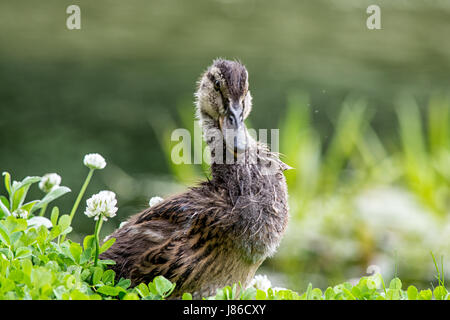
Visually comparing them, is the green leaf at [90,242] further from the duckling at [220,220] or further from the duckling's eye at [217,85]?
the duckling's eye at [217,85]

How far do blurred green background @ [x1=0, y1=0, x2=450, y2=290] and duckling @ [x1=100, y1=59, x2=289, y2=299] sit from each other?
0.47m

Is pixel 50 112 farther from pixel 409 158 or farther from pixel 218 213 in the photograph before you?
pixel 218 213

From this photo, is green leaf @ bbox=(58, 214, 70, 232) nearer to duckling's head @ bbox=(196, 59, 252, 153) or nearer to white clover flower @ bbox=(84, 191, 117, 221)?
white clover flower @ bbox=(84, 191, 117, 221)

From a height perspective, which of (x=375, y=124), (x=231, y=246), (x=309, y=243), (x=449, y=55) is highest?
(x=449, y=55)

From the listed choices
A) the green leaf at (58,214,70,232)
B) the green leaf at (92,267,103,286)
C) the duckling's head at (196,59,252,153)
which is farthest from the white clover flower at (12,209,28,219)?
the duckling's head at (196,59,252,153)

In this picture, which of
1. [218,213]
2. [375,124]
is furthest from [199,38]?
[218,213]

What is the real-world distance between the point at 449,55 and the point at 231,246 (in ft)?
34.2

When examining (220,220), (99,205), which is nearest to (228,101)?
(220,220)

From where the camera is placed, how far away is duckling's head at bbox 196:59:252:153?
2863mm

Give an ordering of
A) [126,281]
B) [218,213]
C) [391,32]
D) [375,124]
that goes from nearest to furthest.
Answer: [126,281] < [218,213] < [375,124] < [391,32]

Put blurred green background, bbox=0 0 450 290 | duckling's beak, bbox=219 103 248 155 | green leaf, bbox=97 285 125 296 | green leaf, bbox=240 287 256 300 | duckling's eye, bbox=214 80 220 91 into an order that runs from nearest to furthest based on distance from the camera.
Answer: green leaf, bbox=240 287 256 300 < green leaf, bbox=97 285 125 296 < duckling's beak, bbox=219 103 248 155 < duckling's eye, bbox=214 80 220 91 < blurred green background, bbox=0 0 450 290

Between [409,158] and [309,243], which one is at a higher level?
[409,158]

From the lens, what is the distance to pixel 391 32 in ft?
43.4

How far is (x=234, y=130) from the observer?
9.39 feet
